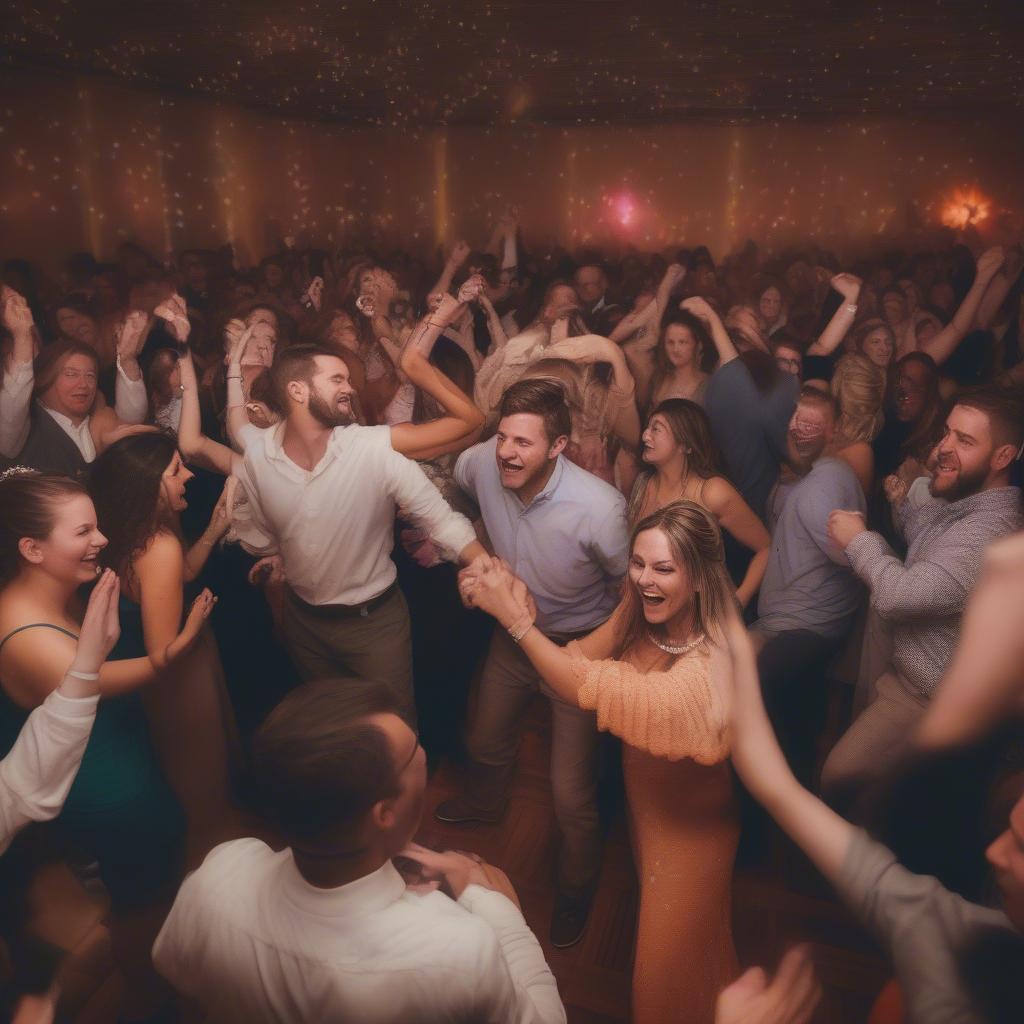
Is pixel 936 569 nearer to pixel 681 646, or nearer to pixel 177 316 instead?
pixel 681 646

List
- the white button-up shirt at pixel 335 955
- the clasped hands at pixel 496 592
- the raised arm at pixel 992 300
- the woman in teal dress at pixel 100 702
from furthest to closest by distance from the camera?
the raised arm at pixel 992 300 → the clasped hands at pixel 496 592 → the woman in teal dress at pixel 100 702 → the white button-up shirt at pixel 335 955

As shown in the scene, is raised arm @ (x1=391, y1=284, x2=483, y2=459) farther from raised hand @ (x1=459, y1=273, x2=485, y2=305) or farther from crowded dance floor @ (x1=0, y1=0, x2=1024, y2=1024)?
raised hand @ (x1=459, y1=273, x2=485, y2=305)

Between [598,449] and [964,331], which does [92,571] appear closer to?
[598,449]

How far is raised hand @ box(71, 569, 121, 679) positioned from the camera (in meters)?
1.24

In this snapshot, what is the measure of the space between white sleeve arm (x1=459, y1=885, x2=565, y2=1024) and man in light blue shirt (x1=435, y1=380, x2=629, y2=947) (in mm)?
890

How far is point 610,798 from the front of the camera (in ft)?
7.72

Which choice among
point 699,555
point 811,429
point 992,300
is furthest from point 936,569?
point 992,300

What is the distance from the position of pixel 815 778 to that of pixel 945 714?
1644 mm

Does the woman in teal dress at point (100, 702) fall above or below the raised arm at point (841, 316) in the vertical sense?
below

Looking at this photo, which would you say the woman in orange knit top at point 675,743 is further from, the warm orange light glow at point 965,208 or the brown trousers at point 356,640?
the warm orange light glow at point 965,208

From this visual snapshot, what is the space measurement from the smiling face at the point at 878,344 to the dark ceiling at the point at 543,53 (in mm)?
1674

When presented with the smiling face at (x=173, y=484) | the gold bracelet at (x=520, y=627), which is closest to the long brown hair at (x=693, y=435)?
the gold bracelet at (x=520, y=627)

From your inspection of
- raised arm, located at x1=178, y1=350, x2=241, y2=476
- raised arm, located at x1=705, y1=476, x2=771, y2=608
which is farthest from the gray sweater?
raised arm, located at x1=178, y1=350, x2=241, y2=476

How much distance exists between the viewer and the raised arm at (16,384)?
87.6 inches
